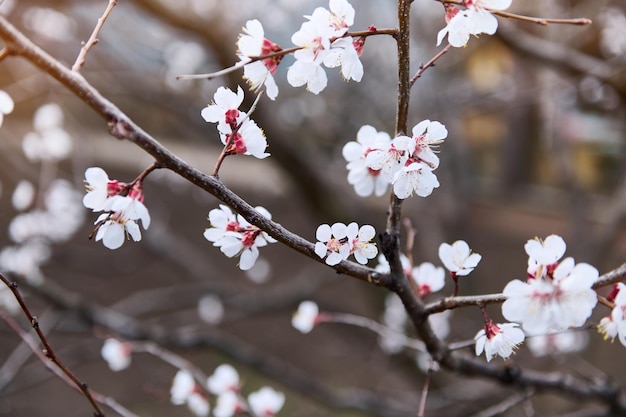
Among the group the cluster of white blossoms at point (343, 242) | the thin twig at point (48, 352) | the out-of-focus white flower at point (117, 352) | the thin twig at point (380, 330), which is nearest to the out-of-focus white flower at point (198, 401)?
the out-of-focus white flower at point (117, 352)

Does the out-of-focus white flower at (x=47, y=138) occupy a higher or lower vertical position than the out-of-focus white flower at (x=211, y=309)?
lower

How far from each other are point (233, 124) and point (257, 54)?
0.24 feet

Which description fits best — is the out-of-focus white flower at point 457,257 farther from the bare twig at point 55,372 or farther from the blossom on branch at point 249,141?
the bare twig at point 55,372

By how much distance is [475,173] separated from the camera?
4082 mm

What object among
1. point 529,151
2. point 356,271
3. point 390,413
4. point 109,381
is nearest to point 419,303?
point 356,271

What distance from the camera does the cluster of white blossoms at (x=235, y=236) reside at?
23.9 inches

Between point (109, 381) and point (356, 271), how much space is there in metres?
3.99

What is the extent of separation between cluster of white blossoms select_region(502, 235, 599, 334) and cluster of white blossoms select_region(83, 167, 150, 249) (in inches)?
13.8

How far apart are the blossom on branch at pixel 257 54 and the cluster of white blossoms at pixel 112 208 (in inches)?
6.2

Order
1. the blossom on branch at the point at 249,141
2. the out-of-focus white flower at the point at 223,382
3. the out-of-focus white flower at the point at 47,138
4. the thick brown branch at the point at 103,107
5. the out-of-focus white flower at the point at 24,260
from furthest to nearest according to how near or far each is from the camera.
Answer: the out-of-focus white flower at the point at 47,138 < the out-of-focus white flower at the point at 24,260 < the out-of-focus white flower at the point at 223,382 < the blossom on branch at the point at 249,141 < the thick brown branch at the point at 103,107

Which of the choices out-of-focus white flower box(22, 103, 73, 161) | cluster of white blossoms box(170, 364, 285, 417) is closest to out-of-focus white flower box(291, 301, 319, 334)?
cluster of white blossoms box(170, 364, 285, 417)

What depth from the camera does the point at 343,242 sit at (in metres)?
0.61

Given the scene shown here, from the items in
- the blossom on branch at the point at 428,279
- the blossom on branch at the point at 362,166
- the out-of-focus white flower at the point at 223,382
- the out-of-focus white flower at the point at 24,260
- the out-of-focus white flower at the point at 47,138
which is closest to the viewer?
the blossom on branch at the point at 362,166

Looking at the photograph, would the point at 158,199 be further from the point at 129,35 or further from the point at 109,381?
the point at 129,35
